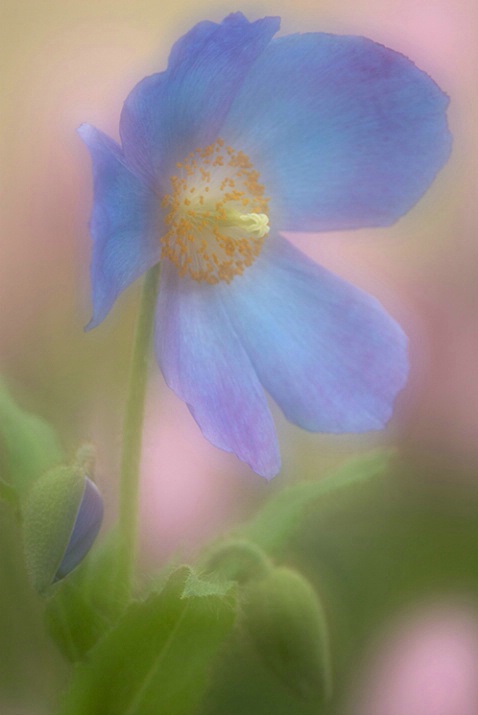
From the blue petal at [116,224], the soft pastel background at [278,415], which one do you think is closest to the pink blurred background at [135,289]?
the soft pastel background at [278,415]

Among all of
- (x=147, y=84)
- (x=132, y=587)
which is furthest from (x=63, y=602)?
(x=147, y=84)

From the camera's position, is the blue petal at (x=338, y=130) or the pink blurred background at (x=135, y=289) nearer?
the blue petal at (x=338, y=130)

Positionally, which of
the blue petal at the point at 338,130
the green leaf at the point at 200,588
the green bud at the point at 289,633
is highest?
the blue petal at the point at 338,130

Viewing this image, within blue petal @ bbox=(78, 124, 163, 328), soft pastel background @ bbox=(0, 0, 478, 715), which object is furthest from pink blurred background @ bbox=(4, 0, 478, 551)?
blue petal @ bbox=(78, 124, 163, 328)

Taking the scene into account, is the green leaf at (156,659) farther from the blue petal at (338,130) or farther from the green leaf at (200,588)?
the blue petal at (338,130)

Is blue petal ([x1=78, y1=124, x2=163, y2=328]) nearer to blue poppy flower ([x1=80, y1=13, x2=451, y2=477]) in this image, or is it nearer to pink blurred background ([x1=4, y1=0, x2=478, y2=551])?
blue poppy flower ([x1=80, y1=13, x2=451, y2=477])

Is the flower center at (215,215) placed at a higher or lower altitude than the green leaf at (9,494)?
higher

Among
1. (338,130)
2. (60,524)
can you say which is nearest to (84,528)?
(60,524)
